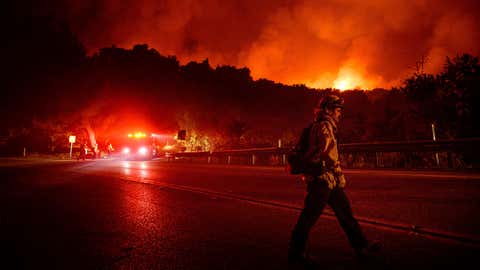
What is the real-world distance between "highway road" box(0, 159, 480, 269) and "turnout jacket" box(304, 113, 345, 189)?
96 cm

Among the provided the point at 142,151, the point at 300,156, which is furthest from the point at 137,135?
the point at 300,156

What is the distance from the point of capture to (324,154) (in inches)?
149

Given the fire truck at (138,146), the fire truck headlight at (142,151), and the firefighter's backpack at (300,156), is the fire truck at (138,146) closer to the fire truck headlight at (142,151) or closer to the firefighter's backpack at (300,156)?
the fire truck headlight at (142,151)

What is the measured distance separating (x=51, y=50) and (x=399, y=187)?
41509 millimetres

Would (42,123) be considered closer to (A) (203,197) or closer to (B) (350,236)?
(A) (203,197)

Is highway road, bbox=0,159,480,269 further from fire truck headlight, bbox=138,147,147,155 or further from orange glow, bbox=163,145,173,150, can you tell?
orange glow, bbox=163,145,173,150

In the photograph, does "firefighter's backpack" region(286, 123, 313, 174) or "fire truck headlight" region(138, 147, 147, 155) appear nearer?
"firefighter's backpack" region(286, 123, 313, 174)

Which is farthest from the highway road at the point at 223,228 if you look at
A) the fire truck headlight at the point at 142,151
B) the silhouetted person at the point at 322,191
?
the fire truck headlight at the point at 142,151

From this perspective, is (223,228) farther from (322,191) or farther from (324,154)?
→ (324,154)

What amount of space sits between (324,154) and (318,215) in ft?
2.35

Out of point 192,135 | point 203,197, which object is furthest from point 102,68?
point 203,197

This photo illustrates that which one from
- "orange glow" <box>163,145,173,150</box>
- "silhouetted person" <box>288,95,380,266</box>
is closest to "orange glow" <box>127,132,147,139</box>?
"orange glow" <box>163,145,173,150</box>

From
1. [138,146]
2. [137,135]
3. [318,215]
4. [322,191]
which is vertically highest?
[137,135]

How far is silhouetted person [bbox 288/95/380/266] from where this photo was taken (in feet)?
12.5
